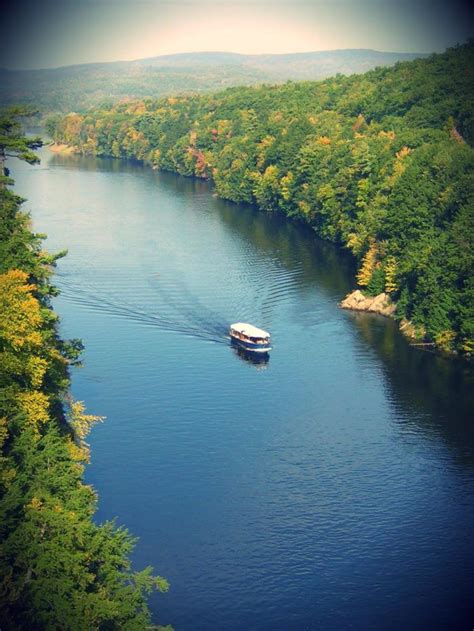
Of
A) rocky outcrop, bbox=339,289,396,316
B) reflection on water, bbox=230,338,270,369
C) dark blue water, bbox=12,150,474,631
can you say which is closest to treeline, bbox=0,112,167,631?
dark blue water, bbox=12,150,474,631

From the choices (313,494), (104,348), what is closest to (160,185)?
(104,348)

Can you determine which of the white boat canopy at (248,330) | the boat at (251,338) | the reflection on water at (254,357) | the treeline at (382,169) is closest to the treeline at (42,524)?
the reflection on water at (254,357)

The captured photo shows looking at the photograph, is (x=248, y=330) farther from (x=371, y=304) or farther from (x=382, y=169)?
(x=382, y=169)

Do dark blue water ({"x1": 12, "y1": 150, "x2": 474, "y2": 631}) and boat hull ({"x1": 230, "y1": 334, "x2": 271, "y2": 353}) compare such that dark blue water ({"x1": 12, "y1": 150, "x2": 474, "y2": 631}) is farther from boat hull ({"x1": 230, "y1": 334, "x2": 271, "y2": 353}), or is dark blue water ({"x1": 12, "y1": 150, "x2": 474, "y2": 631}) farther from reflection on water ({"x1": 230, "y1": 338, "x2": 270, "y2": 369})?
boat hull ({"x1": 230, "y1": 334, "x2": 271, "y2": 353})

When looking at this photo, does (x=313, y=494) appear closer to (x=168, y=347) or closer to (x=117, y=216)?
(x=168, y=347)

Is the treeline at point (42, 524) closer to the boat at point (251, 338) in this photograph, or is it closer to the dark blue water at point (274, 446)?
the dark blue water at point (274, 446)

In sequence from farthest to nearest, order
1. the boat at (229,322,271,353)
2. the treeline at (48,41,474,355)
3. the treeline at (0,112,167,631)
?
the treeline at (48,41,474,355), the boat at (229,322,271,353), the treeline at (0,112,167,631)

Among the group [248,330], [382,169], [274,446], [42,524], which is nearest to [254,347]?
[248,330]
